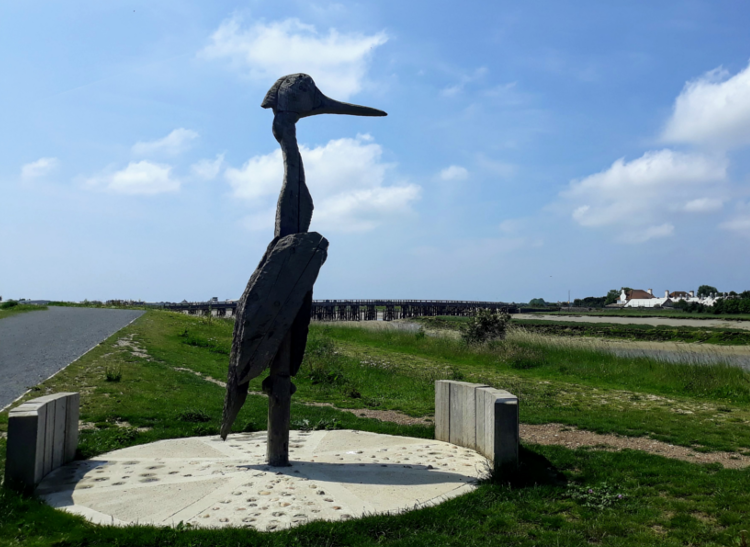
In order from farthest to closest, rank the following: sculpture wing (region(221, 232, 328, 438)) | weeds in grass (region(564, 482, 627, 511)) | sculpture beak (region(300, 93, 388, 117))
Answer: sculpture beak (region(300, 93, 388, 117)) → sculpture wing (region(221, 232, 328, 438)) → weeds in grass (region(564, 482, 627, 511))

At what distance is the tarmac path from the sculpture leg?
5.39 m

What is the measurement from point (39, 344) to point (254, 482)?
1381 centimetres

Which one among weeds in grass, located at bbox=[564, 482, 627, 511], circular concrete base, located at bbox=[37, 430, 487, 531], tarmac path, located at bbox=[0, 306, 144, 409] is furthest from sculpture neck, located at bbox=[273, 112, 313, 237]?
tarmac path, located at bbox=[0, 306, 144, 409]

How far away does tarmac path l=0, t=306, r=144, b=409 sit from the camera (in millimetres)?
10831

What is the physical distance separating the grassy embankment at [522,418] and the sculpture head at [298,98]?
4.29 metres

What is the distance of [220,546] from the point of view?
4.06m

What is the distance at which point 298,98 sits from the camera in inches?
245

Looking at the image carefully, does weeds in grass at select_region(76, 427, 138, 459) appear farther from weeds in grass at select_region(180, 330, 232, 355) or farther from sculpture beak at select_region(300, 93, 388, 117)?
weeds in grass at select_region(180, 330, 232, 355)

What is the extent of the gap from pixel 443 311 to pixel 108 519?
68431mm

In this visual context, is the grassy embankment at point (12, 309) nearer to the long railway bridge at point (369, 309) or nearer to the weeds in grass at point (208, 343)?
the weeds in grass at point (208, 343)

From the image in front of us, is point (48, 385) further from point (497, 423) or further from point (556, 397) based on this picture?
point (556, 397)

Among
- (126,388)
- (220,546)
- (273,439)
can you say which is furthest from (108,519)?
(126,388)

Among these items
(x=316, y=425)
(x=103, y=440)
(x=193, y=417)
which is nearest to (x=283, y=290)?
(x=316, y=425)

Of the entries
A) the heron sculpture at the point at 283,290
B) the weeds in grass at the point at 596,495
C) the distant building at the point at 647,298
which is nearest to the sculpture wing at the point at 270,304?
the heron sculpture at the point at 283,290
